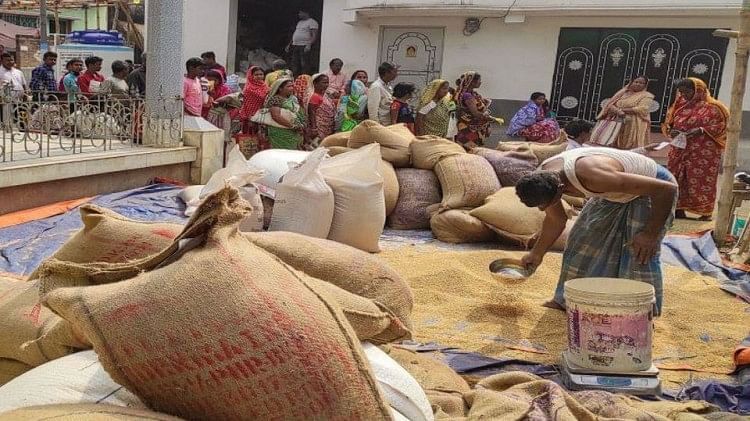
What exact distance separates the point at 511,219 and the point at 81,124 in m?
3.50

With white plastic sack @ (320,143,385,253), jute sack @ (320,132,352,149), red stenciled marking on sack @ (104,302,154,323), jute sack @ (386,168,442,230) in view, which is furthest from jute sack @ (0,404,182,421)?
jute sack @ (320,132,352,149)

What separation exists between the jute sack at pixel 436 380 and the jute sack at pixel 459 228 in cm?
242

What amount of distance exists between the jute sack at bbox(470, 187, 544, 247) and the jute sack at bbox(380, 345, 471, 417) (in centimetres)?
238

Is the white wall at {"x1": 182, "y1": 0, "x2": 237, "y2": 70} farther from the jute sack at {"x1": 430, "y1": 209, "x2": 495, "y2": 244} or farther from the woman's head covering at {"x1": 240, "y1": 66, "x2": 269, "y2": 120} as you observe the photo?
the jute sack at {"x1": 430, "y1": 209, "x2": 495, "y2": 244}

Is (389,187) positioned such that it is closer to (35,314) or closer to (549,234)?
(549,234)

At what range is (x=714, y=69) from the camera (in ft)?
33.5

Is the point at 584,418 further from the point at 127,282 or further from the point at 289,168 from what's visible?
the point at 289,168

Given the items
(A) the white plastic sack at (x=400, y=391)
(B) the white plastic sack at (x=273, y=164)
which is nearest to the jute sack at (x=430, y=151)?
(B) the white plastic sack at (x=273, y=164)

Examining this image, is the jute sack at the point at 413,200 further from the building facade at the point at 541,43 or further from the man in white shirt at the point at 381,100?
the building facade at the point at 541,43

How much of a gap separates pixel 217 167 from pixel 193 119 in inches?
20.7

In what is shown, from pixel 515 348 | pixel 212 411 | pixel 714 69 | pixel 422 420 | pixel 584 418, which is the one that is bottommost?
pixel 515 348

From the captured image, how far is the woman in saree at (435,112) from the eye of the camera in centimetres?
743

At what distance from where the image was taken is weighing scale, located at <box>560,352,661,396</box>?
2.59 m

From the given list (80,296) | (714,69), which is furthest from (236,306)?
(714,69)
